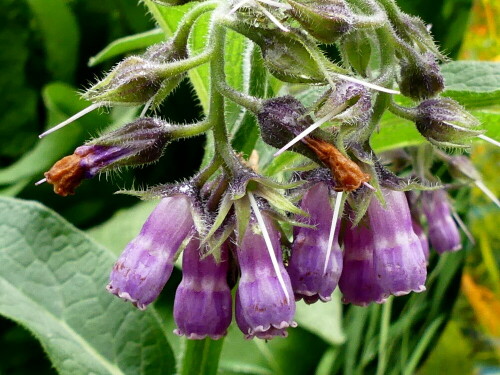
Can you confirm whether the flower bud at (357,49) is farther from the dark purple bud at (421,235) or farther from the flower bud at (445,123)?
the dark purple bud at (421,235)

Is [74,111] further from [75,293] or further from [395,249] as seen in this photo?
[395,249]

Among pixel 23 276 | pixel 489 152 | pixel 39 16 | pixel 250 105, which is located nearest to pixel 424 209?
pixel 250 105

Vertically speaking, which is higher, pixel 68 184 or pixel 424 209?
pixel 68 184

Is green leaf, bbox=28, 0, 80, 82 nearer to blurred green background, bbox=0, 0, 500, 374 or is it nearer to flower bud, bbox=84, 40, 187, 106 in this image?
blurred green background, bbox=0, 0, 500, 374

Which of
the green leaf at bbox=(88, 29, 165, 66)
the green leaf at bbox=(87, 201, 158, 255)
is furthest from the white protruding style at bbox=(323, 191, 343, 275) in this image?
the green leaf at bbox=(87, 201, 158, 255)

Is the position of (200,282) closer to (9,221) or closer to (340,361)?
(9,221)

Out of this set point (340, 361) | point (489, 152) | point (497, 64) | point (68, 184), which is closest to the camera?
point (68, 184)

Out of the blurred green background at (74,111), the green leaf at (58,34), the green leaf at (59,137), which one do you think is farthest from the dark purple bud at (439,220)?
the green leaf at (58,34)
